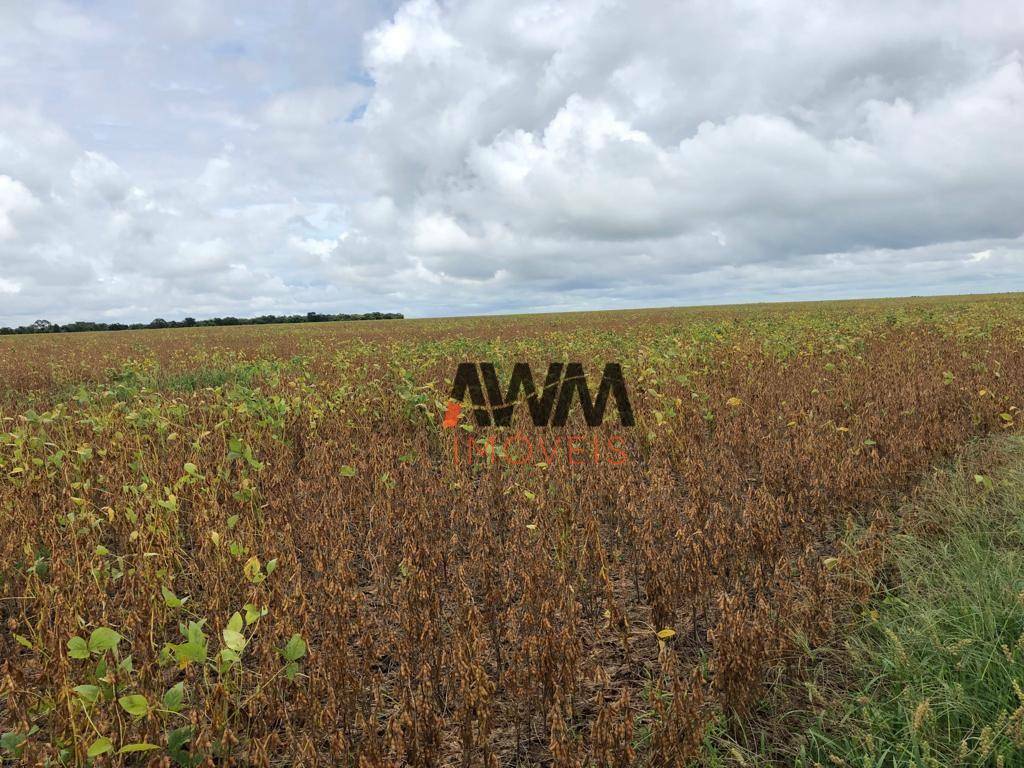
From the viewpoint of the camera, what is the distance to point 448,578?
3180 mm

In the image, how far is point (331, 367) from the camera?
1078 cm

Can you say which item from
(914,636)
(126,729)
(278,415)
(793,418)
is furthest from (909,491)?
(278,415)

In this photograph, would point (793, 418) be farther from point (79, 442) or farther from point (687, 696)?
point (79, 442)

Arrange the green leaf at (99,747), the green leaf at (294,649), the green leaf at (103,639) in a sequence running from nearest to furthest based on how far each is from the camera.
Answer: the green leaf at (99,747), the green leaf at (103,639), the green leaf at (294,649)

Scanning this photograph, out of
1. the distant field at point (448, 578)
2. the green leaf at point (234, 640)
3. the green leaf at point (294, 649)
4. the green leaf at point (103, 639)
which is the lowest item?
the distant field at point (448, 578)

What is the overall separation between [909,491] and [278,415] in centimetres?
588

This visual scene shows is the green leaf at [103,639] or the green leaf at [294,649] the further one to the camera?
the green leaf at [294,649]

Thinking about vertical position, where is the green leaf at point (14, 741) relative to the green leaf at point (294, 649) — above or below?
below

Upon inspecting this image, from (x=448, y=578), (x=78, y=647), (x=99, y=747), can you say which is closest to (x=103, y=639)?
(x=78, y=647)

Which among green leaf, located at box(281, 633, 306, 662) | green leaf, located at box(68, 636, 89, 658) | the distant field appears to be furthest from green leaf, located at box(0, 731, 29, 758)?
green leaf, located at box(281, 633, 306, 662)

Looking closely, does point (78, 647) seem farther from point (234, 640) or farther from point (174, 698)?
point (234, 640)

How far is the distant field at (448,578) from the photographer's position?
195 centimetres

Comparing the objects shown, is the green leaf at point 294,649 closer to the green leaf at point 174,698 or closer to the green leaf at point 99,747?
the green leaf at point 174,698

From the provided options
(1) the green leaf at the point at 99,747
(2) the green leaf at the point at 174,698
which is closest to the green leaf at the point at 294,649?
(2) the green leaf at the point at 174,698
